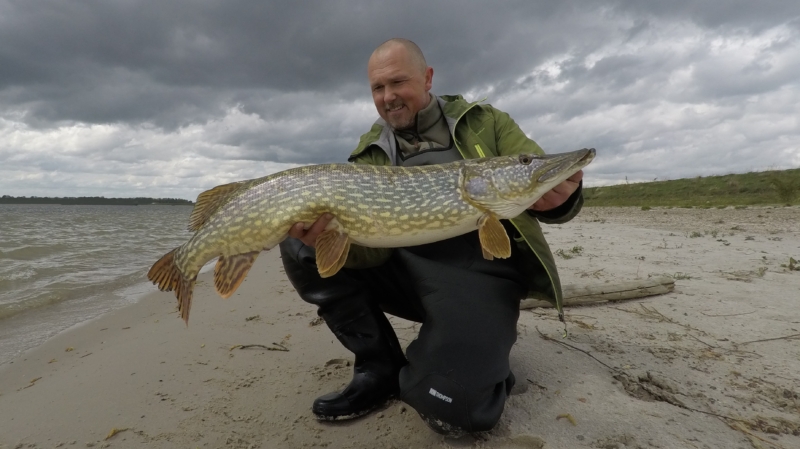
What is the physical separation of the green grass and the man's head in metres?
16.9

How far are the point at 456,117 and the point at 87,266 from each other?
858 cm

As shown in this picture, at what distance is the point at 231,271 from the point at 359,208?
869 millimetres

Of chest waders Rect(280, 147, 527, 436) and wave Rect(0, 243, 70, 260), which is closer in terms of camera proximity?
chest waders Rect(280, 147, 527, 436)

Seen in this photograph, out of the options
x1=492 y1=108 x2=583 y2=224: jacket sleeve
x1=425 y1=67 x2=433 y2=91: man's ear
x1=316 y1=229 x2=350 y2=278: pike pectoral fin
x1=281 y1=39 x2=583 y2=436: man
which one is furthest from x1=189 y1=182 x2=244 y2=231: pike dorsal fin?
x1=492 y1=108 x2=583 y2=224: jacket sleeve

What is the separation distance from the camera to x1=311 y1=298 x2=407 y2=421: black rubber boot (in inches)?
99.9

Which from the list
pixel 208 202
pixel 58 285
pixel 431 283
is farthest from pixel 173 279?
pixel 58 285

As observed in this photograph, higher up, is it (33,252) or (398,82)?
(398,82)

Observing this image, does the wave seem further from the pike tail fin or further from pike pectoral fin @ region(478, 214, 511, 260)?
pike pectoral fin @ region(478, 214, 511, 260)

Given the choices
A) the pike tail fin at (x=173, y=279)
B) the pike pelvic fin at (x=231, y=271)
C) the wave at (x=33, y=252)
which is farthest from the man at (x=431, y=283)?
the wave at (x=33, y=252)

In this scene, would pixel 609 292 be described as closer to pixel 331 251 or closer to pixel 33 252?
pixel 331 251

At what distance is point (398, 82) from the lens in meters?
3.12

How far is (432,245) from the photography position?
279 cm

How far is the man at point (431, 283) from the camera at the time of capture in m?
2.24

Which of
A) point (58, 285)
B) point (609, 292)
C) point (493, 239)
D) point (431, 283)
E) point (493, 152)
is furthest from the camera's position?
point (58, 285)
